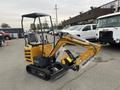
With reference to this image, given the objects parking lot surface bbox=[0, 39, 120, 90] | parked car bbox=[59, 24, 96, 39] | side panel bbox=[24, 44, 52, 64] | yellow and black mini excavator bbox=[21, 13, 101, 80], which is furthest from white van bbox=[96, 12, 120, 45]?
side panel bbox=[24, 44, 52, 64]

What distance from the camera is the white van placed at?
384 inches

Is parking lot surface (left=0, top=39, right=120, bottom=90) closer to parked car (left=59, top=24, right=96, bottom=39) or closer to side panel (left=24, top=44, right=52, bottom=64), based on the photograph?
side panel (left=24, top=44, right=52, bottom=64)

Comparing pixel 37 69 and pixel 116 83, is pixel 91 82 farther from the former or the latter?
pixel 37 69

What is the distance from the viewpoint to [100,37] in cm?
1110

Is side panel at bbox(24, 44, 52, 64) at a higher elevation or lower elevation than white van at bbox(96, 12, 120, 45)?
lower

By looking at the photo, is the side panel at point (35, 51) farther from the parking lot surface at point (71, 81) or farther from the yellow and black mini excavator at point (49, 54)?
the parking lot surface at point (71, 81)

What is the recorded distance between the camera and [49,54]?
5.66 meters

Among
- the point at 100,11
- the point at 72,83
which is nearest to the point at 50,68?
the point at 72,83

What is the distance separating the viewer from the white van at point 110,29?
9.77 meters

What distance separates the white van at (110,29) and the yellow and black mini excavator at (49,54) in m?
5.04

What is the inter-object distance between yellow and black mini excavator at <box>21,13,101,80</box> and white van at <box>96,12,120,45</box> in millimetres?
5043

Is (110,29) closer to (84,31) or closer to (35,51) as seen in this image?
(84,31)

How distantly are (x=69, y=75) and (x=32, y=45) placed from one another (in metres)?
1.72

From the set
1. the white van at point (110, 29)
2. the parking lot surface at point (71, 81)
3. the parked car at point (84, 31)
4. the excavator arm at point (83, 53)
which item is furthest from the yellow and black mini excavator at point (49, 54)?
the parked car at point (84, 31)
